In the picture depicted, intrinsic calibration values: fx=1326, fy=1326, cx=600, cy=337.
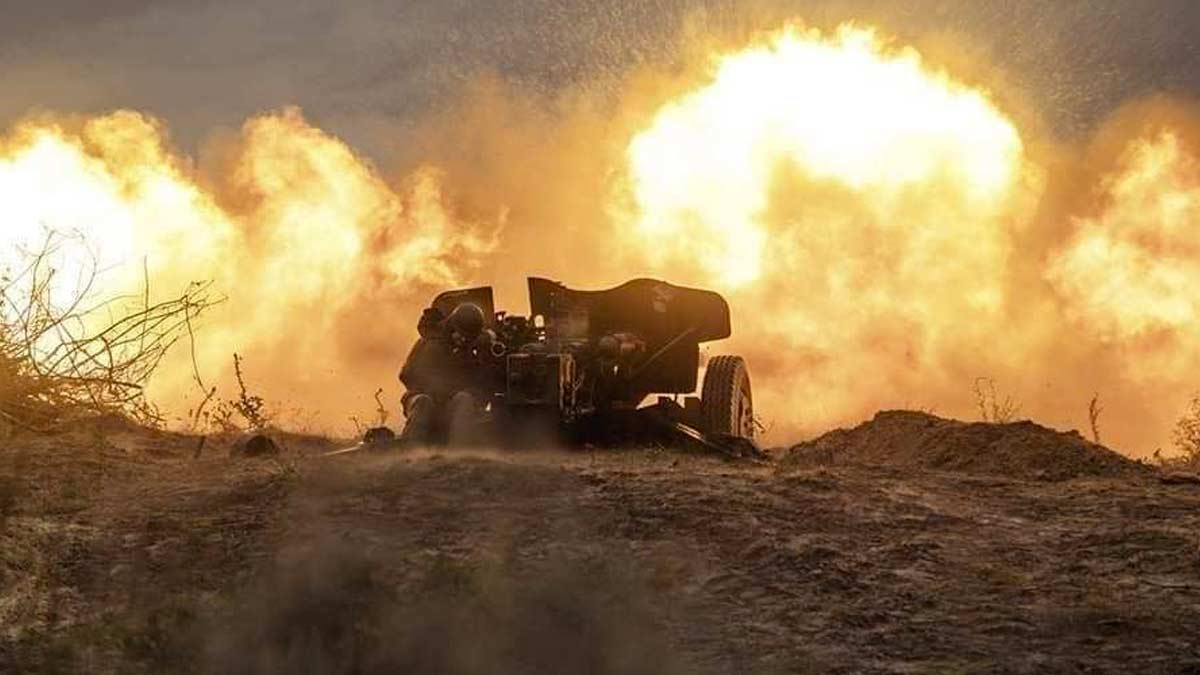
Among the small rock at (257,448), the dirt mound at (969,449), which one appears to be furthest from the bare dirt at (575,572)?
the dirt mound at (969,449)

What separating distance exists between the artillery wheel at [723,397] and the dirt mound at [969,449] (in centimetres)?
64

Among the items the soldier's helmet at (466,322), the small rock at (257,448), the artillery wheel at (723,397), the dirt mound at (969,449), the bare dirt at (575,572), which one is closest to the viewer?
the bare dirt at (575,572)

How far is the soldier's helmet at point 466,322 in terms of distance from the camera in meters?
11.5

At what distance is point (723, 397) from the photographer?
12.5 m

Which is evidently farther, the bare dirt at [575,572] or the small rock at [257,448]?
the small rock at [257,448]

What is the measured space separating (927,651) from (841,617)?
48 cm

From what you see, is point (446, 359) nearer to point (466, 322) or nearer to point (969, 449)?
point (466, 322)

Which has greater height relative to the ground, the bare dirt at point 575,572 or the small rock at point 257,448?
the small rock at point 257,448

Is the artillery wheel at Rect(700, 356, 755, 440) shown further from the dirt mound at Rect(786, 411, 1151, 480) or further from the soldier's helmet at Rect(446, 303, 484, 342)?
the soldier's helmet at Rect(446, 303, 484, 342)

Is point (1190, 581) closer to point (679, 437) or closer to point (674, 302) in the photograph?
point (679, 437)

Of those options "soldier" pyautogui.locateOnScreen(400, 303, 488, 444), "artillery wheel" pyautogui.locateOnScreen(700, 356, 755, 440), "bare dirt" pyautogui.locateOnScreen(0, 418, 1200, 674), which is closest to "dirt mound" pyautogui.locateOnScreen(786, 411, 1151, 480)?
"artillery wheel" pyautogui.locateOnScreen(700, 356, 755, 440)

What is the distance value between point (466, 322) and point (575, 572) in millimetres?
5405

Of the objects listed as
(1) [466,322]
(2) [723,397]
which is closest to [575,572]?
(1) [466,322]

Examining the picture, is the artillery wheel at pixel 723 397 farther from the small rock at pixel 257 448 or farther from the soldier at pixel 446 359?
the small rock at pixel 257 448
